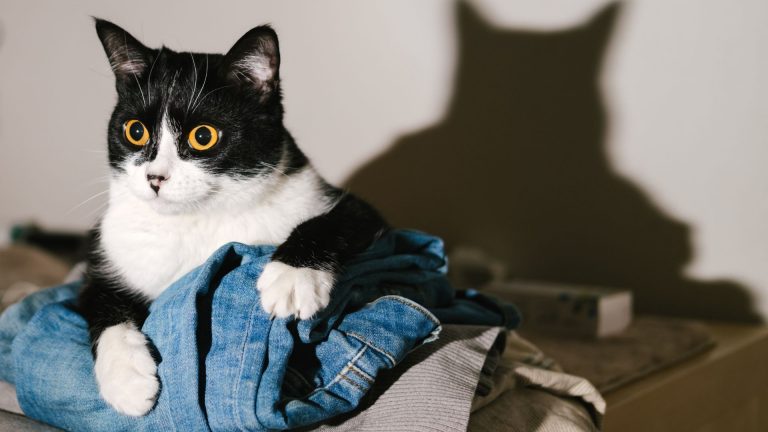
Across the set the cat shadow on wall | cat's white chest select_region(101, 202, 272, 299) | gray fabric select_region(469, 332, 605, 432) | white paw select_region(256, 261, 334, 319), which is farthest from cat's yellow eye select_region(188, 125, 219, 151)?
the cat shadow on wall

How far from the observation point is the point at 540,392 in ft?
3.03

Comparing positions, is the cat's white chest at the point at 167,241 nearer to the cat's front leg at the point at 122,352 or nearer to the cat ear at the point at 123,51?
the cat's front leg at the point at 122,352

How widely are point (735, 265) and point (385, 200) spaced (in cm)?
101

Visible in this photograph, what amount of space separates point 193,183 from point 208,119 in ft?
0.32

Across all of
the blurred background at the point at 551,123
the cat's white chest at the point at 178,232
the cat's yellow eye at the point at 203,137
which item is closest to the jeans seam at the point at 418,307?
the cat's white chest at the point at 178,232

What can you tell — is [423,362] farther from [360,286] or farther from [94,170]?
[94,170]

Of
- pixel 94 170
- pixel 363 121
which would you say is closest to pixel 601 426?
pixel 363 121

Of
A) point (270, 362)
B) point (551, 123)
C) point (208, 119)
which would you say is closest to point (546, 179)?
point (551, 123)

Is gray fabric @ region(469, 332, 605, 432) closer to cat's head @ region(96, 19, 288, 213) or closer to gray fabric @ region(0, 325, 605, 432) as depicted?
gray fabric @ region(0, 325, 605, 432)

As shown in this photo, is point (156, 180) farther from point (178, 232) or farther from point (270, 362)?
point (270, 362)

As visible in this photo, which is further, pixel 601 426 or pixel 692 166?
pixel 692 166

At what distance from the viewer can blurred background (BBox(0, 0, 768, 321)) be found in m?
1.65

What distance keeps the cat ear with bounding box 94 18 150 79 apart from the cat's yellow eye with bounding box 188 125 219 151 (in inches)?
6.0

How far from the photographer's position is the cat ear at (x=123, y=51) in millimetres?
933
